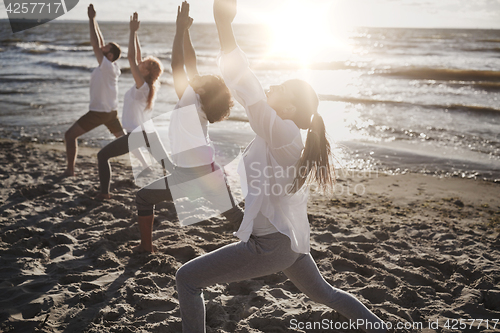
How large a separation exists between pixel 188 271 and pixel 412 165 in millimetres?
6318

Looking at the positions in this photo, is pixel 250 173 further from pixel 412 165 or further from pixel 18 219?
pixel 412 165

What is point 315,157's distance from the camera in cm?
197

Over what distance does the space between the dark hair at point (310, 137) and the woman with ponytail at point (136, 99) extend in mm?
3140

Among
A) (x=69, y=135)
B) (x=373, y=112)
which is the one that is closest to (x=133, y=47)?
(x=69, y=135)

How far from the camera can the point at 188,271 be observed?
6.90ft

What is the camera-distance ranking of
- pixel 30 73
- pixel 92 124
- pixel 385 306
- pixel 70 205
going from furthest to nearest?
pixel 30 73 < pixel 92 124 < pixel 70 205 < pixel 385 306

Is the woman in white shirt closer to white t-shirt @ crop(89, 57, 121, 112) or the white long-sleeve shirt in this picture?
the white long-sleeve shirt

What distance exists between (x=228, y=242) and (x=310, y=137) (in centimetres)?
253

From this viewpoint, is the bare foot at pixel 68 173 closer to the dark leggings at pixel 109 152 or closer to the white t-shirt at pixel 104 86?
the white t-shirt at pixel 104 86

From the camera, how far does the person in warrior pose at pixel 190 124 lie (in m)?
3.21

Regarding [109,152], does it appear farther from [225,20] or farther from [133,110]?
[225,20]

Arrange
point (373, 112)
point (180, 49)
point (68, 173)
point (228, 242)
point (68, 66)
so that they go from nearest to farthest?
point (180, 49), point (228, 242), point (68, 173), point (373, 112), point (68, 66)

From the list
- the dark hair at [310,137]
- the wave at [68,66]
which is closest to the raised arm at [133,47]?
the dark hair at [310,137]

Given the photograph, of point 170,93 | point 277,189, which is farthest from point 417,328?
point 170,93
